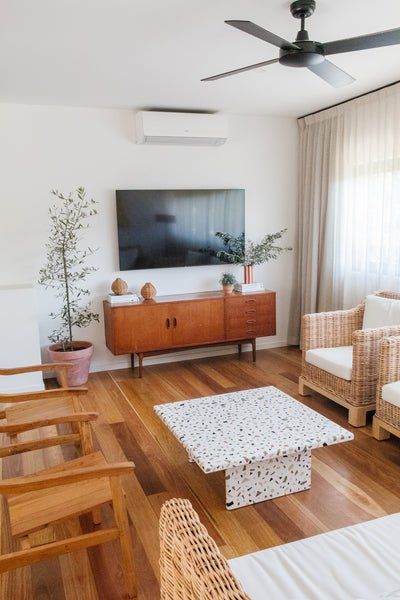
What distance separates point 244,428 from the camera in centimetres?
240

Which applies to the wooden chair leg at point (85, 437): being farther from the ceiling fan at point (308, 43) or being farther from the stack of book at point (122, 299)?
the stack of book at point (122, 299)

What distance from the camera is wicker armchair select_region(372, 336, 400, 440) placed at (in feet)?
9.16

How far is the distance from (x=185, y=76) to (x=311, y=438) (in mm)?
2685

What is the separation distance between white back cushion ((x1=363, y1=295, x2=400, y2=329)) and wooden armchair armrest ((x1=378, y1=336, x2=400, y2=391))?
56 cm

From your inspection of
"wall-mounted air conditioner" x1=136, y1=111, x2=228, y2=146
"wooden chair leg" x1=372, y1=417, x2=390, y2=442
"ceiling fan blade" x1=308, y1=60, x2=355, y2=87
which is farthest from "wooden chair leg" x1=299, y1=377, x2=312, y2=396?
"wall-mounted air conditioner" x1=136, y1=111, x2=228, y2=146

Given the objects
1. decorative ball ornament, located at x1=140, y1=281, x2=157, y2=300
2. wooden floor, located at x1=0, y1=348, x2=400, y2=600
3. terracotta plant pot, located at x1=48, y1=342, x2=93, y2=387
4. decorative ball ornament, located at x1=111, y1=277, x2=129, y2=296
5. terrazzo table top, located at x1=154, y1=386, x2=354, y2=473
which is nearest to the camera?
wooden floor, located at x1=0, y1=348, x2=400, y2=600

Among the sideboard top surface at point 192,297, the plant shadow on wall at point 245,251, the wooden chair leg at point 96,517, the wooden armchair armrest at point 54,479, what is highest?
the plant shadow on wall at point 245,251

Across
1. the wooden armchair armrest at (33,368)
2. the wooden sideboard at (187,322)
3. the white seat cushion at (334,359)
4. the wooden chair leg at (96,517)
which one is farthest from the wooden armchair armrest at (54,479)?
the wooden sideboard at (187,322)

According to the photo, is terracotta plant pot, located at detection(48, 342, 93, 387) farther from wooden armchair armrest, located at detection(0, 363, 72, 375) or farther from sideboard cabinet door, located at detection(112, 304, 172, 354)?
wooden armchair armrest, located at detection(0, 363, 72, 375)

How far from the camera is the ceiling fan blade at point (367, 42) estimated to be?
2.09 meters

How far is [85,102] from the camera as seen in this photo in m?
4.04

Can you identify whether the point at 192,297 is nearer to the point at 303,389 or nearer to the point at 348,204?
the point at 303,389

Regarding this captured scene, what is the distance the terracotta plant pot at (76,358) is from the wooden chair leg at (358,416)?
229 centimetres

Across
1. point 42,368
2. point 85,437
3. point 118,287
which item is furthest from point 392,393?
point 118,287
